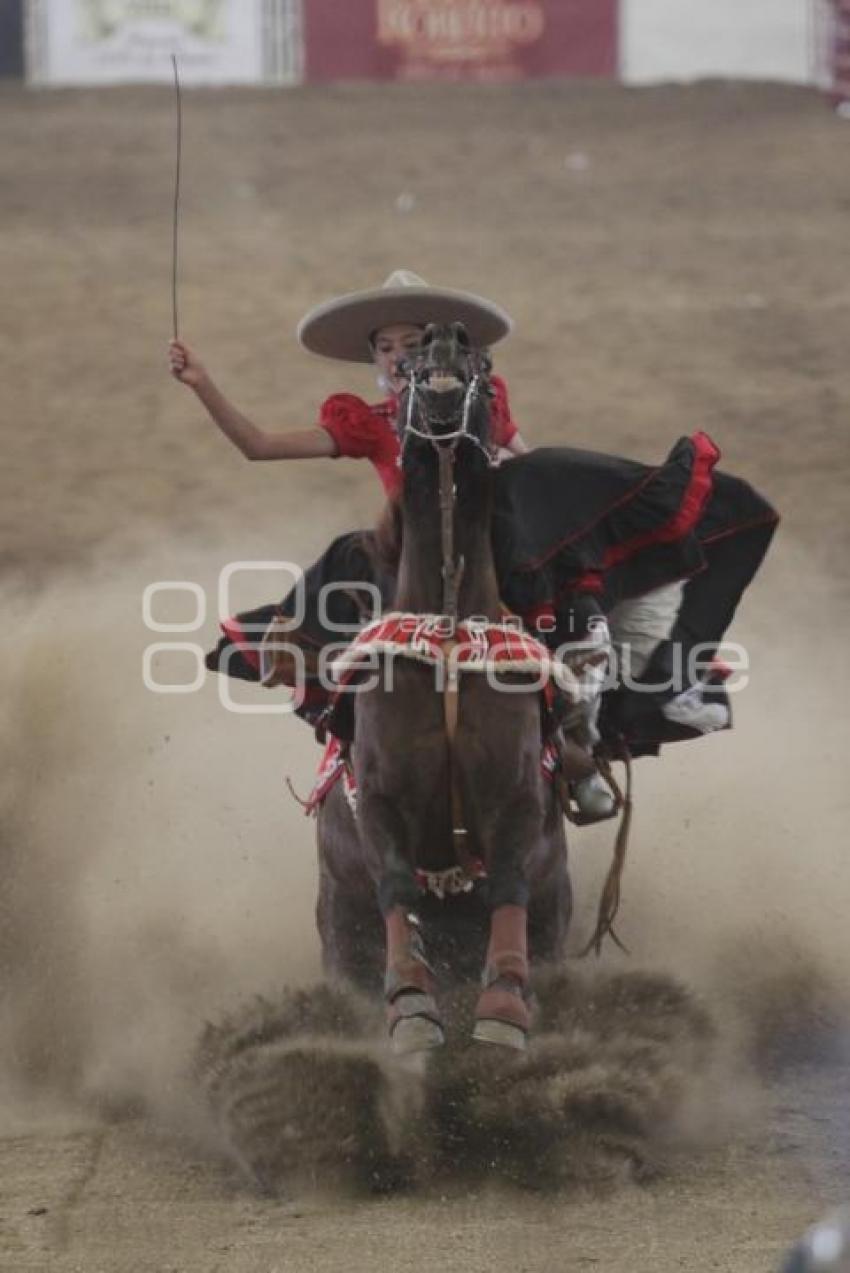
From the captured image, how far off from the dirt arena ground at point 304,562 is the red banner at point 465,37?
0.60 m

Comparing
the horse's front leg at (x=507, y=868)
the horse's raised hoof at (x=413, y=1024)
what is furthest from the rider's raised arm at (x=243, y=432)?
the horse's raised hoof at (x=413, y=1024)

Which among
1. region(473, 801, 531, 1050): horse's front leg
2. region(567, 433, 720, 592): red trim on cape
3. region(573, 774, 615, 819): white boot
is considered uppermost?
region(567, 433, 720, 592): red trim on cape

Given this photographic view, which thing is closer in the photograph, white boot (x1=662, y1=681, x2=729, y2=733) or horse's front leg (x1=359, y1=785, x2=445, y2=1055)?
horse's front leg (x1=359, y1=785, x2=445, y2=1055)

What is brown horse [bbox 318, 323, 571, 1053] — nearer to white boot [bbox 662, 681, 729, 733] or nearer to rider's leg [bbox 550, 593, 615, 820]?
rider's leg [bbox 550, 593, 615, 820]

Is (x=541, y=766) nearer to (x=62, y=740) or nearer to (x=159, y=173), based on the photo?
(x=62, y=740)

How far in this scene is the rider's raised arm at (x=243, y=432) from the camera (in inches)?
243

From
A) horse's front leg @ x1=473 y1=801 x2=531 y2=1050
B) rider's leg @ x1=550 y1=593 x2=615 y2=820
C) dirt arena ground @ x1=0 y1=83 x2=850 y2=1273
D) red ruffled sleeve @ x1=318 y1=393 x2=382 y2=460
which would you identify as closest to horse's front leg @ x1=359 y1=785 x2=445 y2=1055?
horse's front leg @ x1=473 y1=801 x2=531 y2=1050

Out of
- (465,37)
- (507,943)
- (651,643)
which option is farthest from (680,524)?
(465,37)

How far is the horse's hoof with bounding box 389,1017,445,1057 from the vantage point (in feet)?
18.0

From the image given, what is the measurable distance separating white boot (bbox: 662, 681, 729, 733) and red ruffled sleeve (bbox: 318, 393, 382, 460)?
1.08 meters

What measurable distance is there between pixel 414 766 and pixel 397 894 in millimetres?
298

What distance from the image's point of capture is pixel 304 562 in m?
12.6

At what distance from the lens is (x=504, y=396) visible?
A: 247 inches

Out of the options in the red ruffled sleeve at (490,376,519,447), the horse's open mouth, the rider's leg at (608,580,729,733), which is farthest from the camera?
the rider's leg at (608,580,729,733)
